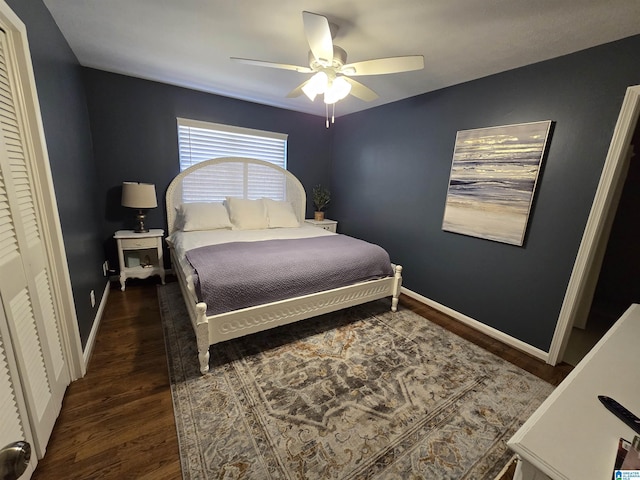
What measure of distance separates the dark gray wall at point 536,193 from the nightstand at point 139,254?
279 centimetres

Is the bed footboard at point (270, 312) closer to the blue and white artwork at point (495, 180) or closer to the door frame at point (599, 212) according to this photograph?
the blue and white artwork at point (495, 180)

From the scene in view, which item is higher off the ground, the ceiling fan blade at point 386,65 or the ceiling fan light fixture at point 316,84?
the ceiling fan blade at point 386,65

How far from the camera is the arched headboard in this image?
349 cm

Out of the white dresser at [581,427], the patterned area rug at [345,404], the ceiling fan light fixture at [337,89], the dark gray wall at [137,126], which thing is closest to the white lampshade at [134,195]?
the dark gray wall at [137,126]

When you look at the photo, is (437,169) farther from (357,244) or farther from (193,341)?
(193,341)

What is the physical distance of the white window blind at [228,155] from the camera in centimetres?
350

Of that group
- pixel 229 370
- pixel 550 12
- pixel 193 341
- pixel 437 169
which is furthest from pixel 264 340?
pixel 550 12

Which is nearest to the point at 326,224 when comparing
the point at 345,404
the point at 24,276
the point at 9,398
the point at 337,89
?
the point at 337,89

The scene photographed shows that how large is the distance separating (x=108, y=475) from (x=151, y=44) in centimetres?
294

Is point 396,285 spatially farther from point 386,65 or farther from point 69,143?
point 69,143

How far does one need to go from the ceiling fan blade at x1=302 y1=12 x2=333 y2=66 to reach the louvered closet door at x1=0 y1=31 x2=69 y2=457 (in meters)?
1.43

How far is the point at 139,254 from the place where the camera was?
327 centimetres

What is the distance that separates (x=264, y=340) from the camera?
7.61ft

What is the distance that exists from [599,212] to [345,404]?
2229 mm
